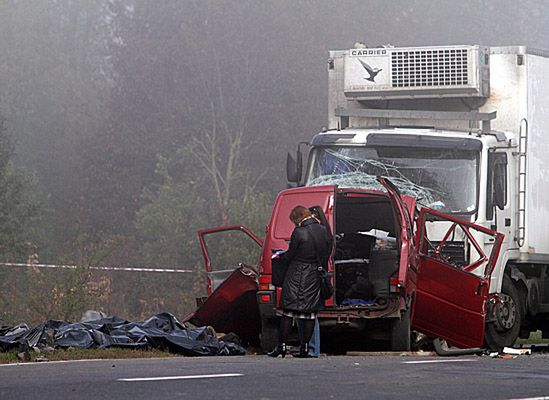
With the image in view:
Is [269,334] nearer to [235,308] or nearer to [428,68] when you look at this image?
[235,308]

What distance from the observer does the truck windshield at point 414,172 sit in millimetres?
19031

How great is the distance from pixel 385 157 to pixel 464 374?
756cm

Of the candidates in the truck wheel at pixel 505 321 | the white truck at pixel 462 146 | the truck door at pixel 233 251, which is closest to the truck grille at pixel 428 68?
the white truck at pixel 462 146

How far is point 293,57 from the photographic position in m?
64.2

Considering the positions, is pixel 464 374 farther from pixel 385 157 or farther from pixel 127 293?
pixel 127 293

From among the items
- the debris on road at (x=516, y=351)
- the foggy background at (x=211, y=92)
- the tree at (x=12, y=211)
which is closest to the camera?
the debris on road at (x=516, y=351)

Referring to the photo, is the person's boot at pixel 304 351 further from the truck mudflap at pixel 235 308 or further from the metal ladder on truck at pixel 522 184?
the metal ladder on truck at pixel 522 184

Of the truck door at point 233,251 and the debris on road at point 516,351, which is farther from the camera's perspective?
the truck door at point 233,251

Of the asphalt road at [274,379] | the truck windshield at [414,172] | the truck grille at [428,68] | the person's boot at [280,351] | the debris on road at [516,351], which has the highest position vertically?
the truck grille at [428,68]

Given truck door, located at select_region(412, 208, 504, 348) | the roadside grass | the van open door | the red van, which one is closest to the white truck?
the red van

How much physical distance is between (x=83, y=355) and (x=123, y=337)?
4.06ft

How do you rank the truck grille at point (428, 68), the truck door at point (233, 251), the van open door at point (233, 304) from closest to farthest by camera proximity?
the van open door at point (233, 304) < the truck grille at point (428, 68) < the truck door at point (233, 251)

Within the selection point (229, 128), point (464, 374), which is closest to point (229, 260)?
point (229, 128)

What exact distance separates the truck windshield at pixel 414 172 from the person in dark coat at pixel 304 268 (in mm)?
3597
